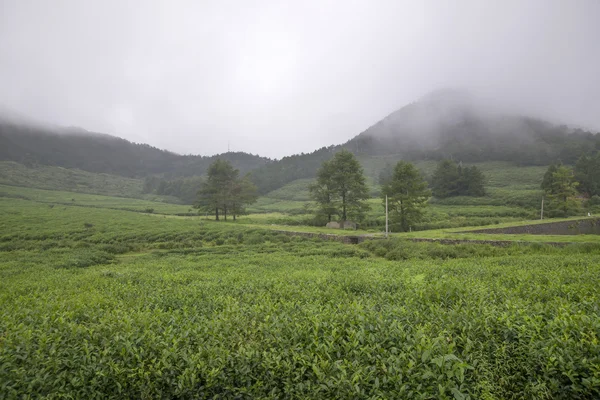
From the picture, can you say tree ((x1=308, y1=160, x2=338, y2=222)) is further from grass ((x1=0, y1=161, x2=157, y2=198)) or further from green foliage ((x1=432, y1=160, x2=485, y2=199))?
grass ((x1=0, y1=161, x2=157, y2=198))

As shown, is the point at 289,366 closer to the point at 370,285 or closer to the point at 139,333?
the point at 139,333

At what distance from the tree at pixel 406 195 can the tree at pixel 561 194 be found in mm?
32283

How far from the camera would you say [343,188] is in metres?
52.1

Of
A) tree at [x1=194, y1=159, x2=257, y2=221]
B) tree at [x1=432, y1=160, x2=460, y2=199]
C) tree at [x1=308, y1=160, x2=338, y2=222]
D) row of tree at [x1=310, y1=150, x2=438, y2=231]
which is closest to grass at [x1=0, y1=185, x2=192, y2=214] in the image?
tree at [x1=194, y1=159, x2=257, y2=221]

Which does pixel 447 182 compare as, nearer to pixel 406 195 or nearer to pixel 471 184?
pixel 471 184

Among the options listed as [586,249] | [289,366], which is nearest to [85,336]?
[289,366]

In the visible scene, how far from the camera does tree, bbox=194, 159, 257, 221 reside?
212 ft

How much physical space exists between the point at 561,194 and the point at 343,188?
4523 centimetres

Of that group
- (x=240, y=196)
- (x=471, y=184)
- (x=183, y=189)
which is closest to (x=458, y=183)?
(x=471, y=184)

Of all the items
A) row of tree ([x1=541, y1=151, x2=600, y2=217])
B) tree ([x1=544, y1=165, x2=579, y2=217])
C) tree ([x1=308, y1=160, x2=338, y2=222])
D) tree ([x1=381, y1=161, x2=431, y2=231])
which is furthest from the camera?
row of tree ([x1=541, y1=151, x2=600, y2=217])

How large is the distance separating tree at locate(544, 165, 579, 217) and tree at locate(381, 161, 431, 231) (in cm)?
3228

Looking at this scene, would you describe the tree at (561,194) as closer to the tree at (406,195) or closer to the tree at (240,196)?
the tree at (406,195)

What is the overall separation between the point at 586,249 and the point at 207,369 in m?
25.1

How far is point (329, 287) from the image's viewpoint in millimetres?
8539
